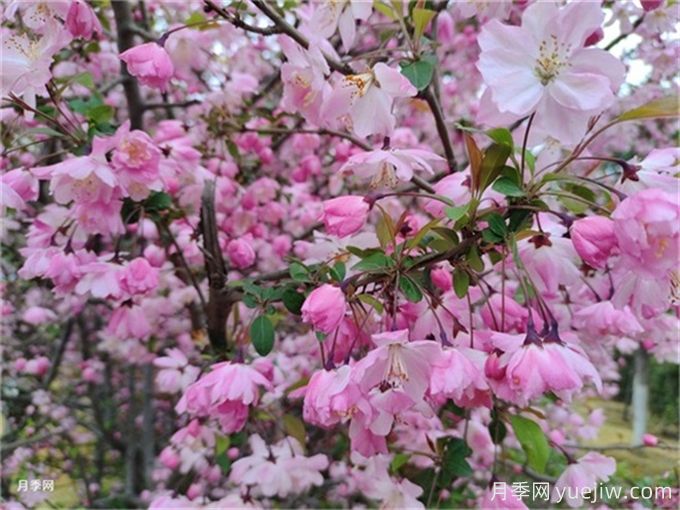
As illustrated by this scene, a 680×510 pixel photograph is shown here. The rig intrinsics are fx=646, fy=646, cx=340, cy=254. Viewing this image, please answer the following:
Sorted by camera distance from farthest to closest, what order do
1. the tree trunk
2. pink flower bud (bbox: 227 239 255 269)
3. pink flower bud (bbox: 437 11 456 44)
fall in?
the tree trunk < pink flower bud (bbox: 437 11 456 44) < pink flower bud (bbox: 227 239 255 269)

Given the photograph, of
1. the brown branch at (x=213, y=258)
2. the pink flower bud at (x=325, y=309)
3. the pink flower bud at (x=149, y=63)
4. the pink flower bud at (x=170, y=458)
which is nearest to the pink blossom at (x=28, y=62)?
the pink flower bud at (x=149, y=63)

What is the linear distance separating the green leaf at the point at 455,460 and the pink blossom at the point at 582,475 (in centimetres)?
17

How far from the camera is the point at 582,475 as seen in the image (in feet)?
3.55

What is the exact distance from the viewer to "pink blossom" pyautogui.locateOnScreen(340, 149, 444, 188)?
95 centimetres

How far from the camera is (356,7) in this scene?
43.9 inches

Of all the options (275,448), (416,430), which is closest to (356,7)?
(275,448)

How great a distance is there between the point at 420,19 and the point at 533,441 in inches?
29.0

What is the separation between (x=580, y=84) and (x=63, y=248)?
36.9 inches

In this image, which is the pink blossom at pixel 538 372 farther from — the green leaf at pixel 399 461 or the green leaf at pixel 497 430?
the green leaf at pixel 399 461

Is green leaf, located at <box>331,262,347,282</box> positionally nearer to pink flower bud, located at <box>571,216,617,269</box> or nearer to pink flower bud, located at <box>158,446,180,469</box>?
pink flower bud, located at <box>571,216,617,269</box>

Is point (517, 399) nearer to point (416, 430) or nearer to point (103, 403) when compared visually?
point (416, 430)

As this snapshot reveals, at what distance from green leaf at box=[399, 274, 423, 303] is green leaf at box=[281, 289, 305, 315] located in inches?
8.9

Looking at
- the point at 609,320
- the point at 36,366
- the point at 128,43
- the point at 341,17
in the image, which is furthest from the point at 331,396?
the point at 36,366

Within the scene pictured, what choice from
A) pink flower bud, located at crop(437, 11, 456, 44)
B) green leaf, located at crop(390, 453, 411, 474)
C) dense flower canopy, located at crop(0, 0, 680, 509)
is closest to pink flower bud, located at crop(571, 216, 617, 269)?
dense flower canopy, located at crop(0, 0, 680, 509)
